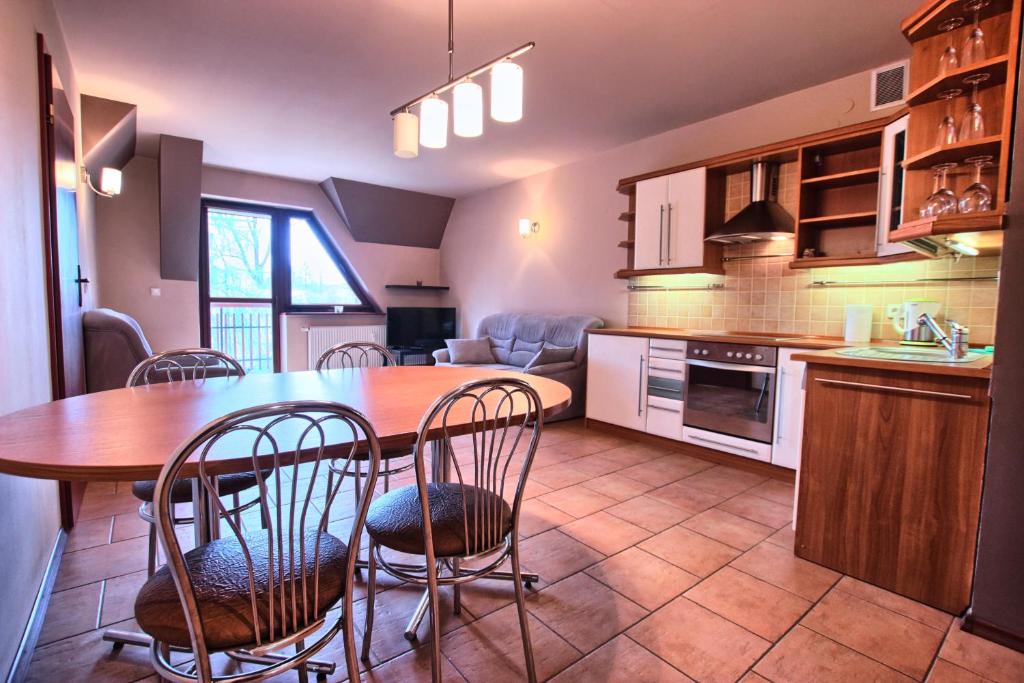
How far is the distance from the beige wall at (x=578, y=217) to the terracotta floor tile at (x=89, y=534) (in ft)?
12.8

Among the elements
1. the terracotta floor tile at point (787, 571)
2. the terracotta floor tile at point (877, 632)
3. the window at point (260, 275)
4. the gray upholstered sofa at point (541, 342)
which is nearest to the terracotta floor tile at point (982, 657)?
the terracotta floor tile at point (877, 632)

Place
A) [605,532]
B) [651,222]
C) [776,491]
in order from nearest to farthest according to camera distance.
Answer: [605,532] < [776,491] < [651,222]

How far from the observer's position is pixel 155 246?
502cm

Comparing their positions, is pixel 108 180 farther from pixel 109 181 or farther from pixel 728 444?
pixel 728 444

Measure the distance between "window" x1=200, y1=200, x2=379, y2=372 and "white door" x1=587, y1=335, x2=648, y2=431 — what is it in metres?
3.56

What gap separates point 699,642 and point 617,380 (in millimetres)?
2468

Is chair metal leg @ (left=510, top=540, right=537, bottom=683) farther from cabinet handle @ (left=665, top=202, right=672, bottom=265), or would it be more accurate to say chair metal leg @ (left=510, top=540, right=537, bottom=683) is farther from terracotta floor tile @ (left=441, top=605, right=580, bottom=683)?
cabinet handle @ (left=665, top=202, right=672, bottom=265)

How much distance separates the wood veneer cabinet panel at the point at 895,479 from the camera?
5.58 ft

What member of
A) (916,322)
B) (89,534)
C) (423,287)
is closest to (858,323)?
(916,322)

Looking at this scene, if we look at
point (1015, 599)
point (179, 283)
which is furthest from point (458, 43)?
point (179, 283)

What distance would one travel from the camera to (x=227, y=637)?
93 cm

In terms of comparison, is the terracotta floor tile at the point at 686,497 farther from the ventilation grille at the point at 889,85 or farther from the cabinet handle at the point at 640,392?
the ventilation grille at the point at 889,85

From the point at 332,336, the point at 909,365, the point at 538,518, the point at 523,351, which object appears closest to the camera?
the point at 909,365

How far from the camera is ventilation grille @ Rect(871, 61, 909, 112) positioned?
2.72m
